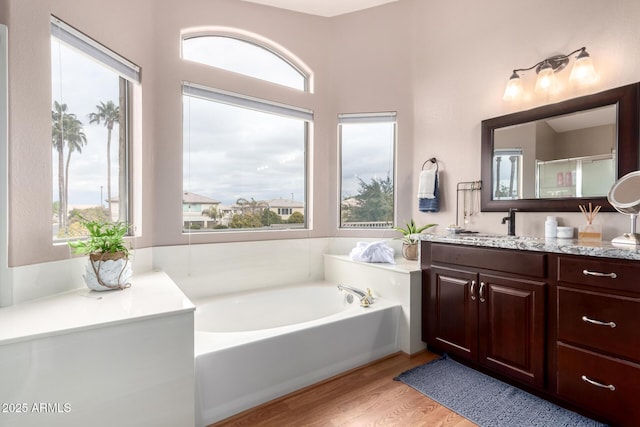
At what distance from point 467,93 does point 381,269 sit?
5.53ft

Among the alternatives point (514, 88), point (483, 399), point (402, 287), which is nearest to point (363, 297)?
point (402, 287)

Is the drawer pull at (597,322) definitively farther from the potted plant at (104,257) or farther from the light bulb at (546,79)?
the potted plant at (104,257)

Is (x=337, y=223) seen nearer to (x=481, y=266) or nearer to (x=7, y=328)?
(x=481, y=266)

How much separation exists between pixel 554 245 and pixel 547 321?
Answer: 0.43 meters

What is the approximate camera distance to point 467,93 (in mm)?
2613

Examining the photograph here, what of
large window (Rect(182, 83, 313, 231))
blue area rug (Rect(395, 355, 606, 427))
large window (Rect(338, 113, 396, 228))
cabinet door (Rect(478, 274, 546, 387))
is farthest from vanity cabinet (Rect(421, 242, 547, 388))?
large window (Rect(182, 83, 313, 231))

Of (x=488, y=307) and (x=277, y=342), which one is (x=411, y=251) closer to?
Answer: (x=488, y=307)

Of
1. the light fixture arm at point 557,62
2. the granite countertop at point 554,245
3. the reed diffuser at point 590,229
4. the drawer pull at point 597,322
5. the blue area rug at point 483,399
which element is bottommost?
the blue area rug at point 483,399

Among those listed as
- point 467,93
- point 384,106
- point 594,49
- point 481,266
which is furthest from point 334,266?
point 594,49

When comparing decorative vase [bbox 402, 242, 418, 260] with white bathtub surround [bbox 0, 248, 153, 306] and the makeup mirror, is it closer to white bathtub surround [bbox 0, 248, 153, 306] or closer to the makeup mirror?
the makeup mirror

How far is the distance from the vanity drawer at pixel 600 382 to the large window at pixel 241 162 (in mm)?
Result: 2307

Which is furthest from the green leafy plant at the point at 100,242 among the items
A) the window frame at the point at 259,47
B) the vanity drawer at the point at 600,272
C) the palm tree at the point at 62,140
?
the vanity drawer at the point at 600,272

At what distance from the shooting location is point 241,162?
2834 millimetres

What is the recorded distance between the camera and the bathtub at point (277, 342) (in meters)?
1.64
